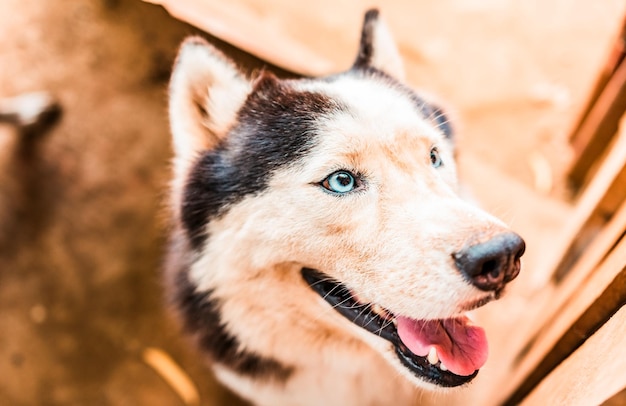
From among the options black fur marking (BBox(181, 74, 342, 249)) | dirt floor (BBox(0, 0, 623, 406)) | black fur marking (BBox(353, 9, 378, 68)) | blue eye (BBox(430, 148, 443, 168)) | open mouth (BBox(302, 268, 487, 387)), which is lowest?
dirt floor (BBox(0, 0, 623, 406))

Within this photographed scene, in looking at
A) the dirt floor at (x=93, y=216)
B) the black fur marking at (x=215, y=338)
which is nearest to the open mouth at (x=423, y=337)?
the black fur marking at (x=215, y=338)

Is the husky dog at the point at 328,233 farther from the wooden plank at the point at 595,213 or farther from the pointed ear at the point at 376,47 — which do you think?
the wooden plank at the point at 595,213

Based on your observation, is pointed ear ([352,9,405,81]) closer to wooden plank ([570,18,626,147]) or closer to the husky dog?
the husky dog

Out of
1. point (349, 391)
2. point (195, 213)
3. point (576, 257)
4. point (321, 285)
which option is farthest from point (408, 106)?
point (576, 257)

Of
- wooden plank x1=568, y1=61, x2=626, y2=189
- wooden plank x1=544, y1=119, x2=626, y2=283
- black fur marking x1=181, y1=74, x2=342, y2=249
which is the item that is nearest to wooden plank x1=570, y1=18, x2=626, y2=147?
wooden plank x1=568, y1=61, x2=626, y2=189

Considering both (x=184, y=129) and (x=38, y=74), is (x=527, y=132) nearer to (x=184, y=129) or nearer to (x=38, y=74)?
(x=184, y=129)

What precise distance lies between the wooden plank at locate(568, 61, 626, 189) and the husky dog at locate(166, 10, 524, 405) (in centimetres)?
146

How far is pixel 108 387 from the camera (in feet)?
9.06

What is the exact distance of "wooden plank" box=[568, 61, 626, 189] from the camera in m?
2.81

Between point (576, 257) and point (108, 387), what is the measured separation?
238cm

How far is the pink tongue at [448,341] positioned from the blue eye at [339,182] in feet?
1.32

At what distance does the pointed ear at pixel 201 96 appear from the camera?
5.31 feet

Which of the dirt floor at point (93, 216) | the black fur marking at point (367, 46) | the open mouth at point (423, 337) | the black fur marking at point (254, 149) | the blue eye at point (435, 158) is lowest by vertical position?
the dirt floor at point (93, 216)

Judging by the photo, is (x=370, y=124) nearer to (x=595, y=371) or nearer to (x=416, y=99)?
(x=416, y=99)
